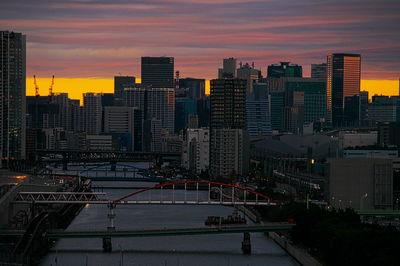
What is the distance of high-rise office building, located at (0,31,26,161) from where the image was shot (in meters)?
87.5

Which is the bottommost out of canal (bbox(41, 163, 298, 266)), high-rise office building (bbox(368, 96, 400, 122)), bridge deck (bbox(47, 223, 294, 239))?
canal (bbox(41, 163, 298, 266))

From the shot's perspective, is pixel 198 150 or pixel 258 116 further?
pixel 258 116

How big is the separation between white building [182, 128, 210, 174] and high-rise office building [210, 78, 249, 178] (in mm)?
1893

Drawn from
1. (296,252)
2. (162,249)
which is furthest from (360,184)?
(162,249)

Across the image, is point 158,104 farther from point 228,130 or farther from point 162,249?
point 162,249

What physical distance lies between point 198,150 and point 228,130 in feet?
31.4

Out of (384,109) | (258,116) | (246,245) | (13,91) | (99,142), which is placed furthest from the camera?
(384,109)

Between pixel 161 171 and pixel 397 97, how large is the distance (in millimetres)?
77950

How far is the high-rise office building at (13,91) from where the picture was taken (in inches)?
3445

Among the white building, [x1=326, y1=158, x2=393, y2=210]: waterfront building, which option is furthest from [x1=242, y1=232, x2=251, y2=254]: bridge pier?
the white building

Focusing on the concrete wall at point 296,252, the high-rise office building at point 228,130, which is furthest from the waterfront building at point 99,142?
the concrete wall at point 296,252

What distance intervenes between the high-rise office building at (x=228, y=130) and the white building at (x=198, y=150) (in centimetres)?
189

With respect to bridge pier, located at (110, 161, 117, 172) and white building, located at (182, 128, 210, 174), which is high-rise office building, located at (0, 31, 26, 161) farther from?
white building, located at (182, 128, 210, 174)

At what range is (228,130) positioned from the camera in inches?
3049
